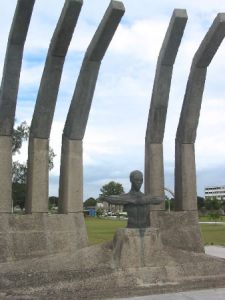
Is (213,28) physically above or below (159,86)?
above

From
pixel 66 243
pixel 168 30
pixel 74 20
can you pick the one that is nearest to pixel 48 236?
pixel 66 243

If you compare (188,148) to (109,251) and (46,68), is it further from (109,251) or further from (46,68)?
(109,251)

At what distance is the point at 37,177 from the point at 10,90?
2472 millimetres

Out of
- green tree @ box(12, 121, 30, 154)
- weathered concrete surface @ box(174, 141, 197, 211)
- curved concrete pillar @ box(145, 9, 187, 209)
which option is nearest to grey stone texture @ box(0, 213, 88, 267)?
curved concrete pillar @ box(145, 9, 187, 209)

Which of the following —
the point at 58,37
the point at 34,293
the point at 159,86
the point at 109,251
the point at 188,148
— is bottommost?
the point at 34,293

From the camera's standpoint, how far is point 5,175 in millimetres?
13086

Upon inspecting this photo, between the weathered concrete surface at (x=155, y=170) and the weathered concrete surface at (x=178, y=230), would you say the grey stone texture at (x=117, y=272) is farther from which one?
the weathered concrete surface at (x=155, y=170)

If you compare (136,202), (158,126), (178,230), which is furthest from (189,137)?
(136,202)

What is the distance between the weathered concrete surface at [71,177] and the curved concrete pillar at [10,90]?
5.26 ft

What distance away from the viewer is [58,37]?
43.1 feet

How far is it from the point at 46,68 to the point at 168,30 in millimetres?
3679

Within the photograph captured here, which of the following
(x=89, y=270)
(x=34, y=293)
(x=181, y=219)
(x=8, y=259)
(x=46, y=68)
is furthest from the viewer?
(x=181, y=219)

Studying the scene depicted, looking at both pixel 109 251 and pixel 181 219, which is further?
pixel 181 219

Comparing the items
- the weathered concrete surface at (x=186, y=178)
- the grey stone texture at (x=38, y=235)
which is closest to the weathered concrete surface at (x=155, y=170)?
the weathered concrete surface at (x=186, y=178)
